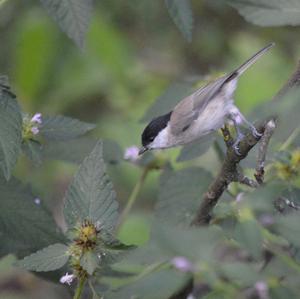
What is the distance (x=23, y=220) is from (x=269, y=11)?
0.93 m

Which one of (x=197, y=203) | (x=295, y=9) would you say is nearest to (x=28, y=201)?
(x=197, y=203)

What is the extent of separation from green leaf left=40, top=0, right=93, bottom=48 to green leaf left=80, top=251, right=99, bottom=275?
573mm

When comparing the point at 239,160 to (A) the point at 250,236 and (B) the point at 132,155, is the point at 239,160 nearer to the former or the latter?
(A) the point at 250,236

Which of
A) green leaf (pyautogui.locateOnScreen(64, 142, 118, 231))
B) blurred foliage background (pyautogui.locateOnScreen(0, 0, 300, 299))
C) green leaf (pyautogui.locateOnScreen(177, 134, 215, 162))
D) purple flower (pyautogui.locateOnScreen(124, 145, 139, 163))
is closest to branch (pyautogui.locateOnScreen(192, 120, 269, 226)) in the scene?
green leaf (pyautogui.locateOnScreen(64, 142, 118, 231))

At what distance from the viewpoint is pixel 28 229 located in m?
2.28

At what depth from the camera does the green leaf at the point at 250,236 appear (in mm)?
1414

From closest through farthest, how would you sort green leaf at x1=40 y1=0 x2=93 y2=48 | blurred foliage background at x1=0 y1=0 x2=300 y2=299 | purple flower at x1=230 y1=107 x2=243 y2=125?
green leaf at x1=40 y1=0 x2=93 y2=48
purple flower at x1=230 y1=107 x2=243 y2=125
blurred foliage background at x1=0 y1=0 x2=300 y2=299

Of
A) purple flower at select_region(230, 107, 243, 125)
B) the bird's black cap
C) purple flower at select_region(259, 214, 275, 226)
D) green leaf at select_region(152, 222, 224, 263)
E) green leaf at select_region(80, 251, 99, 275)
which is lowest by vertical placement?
purple flower at select_region(230, 107, 243, 125)

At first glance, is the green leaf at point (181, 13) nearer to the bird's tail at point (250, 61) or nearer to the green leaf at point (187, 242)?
the bird's tail at point (250, 61)

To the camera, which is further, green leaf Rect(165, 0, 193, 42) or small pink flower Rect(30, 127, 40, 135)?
small pink flower Rect(30, 127, 40, 135)

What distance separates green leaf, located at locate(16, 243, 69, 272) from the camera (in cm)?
197

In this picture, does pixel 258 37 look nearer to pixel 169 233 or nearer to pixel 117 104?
pixel 117 104

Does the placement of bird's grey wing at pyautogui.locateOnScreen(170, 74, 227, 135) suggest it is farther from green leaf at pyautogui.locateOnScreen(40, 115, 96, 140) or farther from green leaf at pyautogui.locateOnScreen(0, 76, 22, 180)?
green leaf at pyautogui.locateOnScreen(0, 76, 22, 180)

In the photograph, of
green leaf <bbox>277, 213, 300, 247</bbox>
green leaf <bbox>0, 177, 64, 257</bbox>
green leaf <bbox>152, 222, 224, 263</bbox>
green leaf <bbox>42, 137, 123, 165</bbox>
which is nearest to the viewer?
green leaf <bbox>152, 222, 224, 263</bbox>
